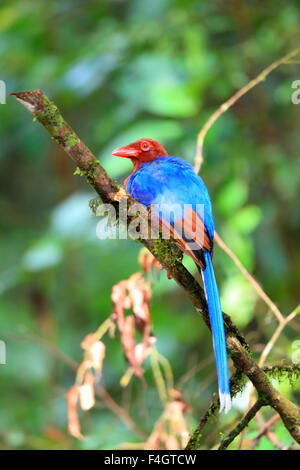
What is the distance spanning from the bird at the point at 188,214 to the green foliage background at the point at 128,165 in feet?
3.10

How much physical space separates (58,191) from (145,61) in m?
2.46

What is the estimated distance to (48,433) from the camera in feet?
12.8

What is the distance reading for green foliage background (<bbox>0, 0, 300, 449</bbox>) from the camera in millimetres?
3434

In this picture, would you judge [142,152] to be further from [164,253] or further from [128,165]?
[164,253]

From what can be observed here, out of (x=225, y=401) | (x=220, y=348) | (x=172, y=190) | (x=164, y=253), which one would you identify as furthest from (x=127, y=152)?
(x=225, y=401)

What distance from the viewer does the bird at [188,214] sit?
186 cm

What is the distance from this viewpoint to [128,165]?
3311 mm

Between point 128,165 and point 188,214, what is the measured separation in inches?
48.0

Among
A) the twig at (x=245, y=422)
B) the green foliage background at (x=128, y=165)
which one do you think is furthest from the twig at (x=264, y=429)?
the green foliage background at (x=128, y=165)

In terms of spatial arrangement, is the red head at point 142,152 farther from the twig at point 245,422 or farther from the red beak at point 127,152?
the twig at point 245,422

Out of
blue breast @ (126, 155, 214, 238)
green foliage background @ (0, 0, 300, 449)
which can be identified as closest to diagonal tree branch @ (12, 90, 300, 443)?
blue breast @ (126, 155, 214, 238)

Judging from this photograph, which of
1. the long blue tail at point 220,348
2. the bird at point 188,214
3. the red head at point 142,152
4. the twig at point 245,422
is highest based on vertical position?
the red head at point 142,152

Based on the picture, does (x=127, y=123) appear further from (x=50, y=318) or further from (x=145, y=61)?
(x=50, y=318)

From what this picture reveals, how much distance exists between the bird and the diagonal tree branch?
1.9 inches
